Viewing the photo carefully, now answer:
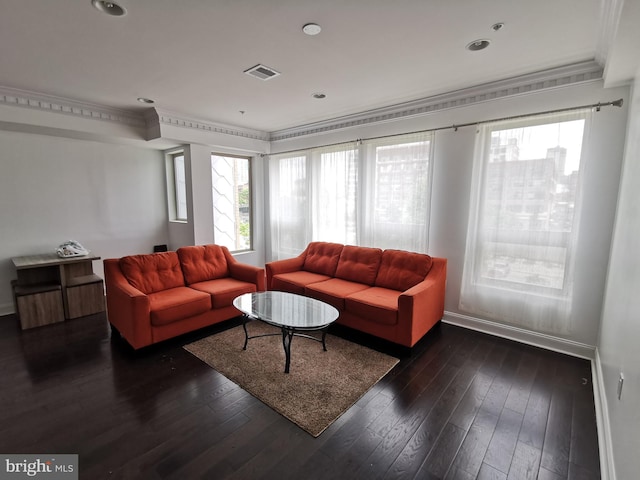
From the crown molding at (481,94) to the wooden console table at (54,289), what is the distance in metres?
3.92

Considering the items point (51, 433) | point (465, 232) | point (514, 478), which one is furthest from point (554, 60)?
point (51, 433)

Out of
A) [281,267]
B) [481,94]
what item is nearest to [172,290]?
[281,267]

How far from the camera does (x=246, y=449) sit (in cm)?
175

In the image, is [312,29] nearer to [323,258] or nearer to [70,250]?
[323,258]

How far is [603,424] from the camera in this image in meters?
1.85

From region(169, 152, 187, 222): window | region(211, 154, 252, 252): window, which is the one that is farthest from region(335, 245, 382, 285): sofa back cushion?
region(169, 152, 187, 222): window

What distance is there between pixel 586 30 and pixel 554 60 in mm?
494

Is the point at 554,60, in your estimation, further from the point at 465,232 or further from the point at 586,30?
the point at 465,232

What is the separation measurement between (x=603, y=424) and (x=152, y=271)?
13.3ft

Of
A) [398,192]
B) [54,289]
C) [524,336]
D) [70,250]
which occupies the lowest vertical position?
[524,336]

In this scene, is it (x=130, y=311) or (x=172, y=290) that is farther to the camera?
(x=172, y=290)

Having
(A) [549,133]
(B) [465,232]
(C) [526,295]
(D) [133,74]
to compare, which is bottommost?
(C) [526,295]

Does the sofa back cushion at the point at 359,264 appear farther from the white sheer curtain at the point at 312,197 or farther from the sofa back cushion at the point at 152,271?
the sofa back cushion at the point at 152,271

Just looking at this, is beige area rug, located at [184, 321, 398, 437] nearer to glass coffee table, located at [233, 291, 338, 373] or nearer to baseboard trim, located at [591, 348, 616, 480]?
glass coffee table, located at [233, 291, 338, 373]
